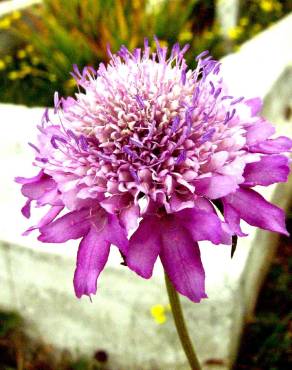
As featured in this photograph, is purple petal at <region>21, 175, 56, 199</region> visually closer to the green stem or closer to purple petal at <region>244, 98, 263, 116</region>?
the green stem

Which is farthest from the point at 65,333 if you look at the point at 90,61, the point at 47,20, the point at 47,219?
the point at 47,20

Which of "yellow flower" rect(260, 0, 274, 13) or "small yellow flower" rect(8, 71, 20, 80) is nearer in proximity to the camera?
"small yellow flower" rect(8, 71, 20, 80)

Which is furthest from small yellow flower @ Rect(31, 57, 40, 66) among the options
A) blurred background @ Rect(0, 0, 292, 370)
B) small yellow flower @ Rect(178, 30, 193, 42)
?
small yellow flower @ Rect(178, 30, 193, 42)

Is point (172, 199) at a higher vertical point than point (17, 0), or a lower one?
lower

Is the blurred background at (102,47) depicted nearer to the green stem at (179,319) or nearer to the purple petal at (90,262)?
the green stem at (179,319)

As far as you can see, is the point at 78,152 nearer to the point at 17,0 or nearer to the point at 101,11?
the point at 101,11

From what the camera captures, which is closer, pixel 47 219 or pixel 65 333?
pixel 47 219

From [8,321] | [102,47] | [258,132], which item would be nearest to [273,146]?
[258,132]
